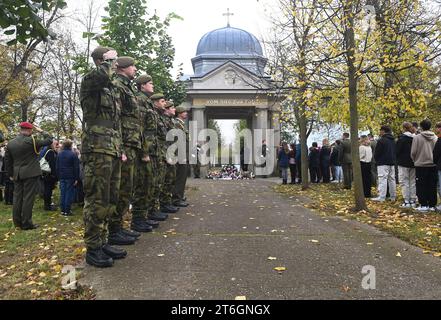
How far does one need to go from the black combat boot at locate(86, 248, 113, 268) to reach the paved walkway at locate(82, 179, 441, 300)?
0.35ft

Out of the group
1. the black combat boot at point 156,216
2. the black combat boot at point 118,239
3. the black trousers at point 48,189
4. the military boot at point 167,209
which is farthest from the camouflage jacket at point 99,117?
the black trousers at point 48,189

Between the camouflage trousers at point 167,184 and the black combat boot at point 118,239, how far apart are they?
2.95 meters

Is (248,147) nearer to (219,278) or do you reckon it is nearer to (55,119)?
(55,119)

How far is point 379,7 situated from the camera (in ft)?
37.1

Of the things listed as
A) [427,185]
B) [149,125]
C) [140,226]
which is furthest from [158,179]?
[427,185]

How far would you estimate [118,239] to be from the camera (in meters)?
5.57

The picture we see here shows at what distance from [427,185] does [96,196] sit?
24.6ft

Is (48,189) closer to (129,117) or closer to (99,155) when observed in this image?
(129,117)

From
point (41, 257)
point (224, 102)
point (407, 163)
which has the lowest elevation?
point (41, 257)

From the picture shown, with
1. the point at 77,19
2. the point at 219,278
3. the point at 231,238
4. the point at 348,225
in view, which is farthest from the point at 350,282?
the point at 77,19

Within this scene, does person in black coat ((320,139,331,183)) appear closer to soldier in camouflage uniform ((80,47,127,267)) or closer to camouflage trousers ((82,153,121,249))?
soldier in camouflage uniform ((80,47,127,267))

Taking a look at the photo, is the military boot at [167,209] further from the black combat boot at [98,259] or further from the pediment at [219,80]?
the pediment at [219,80]

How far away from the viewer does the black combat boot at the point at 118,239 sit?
555 cm

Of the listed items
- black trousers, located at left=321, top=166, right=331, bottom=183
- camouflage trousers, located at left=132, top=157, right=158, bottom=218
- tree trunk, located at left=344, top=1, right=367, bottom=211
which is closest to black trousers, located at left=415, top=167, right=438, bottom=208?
tree trunk, located at left=344, top=1, right=367, bottom=211
